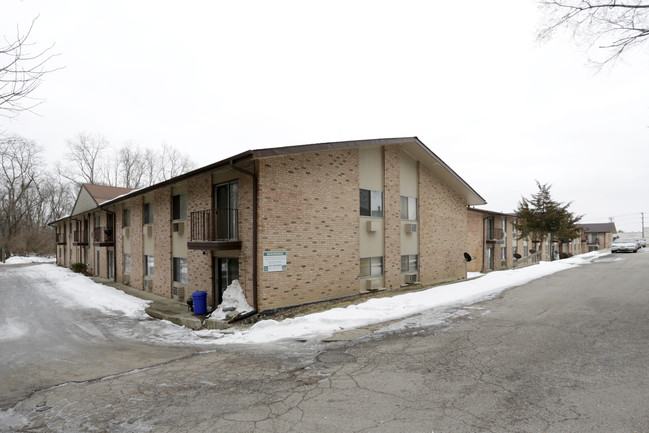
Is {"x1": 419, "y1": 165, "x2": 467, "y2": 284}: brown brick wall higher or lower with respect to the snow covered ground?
higher

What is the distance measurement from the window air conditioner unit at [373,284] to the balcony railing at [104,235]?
1663cm

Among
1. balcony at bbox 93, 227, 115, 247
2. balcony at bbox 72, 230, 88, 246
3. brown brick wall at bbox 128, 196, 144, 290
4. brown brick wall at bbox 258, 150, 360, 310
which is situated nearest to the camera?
brown brick wall at bbox 258, 150, 360, 310

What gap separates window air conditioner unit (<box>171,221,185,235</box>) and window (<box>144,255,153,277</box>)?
3.28 m

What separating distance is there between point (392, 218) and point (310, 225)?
4549 millimetres

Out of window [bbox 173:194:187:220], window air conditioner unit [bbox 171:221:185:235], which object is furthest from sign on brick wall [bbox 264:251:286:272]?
window [bbox 173:194:187:220]

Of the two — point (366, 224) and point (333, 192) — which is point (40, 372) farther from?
point (366, 224)

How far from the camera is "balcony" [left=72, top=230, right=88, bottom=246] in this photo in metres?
27.5

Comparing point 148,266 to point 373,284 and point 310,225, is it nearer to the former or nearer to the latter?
point 310,225

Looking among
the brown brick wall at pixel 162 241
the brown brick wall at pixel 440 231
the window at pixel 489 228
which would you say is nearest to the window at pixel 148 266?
the brown brick wall at pixel 162 241

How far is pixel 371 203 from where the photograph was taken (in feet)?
45.1

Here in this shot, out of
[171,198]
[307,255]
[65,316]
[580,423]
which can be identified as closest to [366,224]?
[307,255]

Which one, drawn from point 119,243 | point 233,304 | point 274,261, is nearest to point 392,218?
point 274,261

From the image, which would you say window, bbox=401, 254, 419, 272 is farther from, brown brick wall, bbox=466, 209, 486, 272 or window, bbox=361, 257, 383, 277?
brown brick wall, bbox=466, 209, 486, 272

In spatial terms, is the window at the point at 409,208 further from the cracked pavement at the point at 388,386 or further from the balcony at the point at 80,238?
the balcony at the point at 80,238
